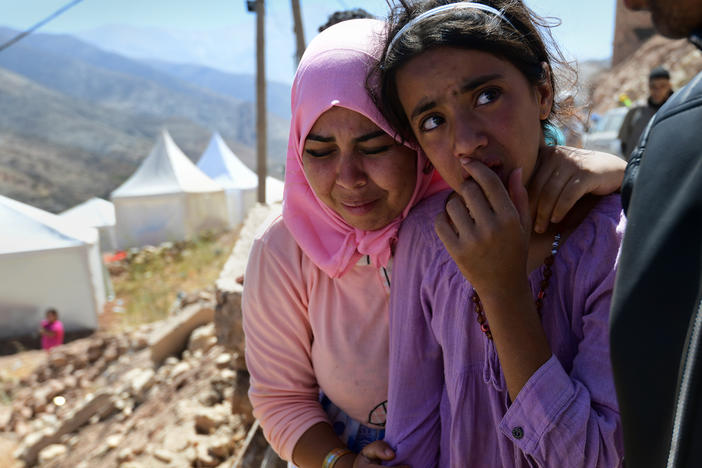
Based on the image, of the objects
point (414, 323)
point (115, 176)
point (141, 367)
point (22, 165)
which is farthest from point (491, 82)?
point (115, 176)

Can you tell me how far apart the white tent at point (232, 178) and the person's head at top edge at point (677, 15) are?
17.7 m

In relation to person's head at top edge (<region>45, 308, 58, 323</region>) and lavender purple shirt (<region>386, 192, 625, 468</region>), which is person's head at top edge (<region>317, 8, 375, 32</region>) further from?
person's head at top edge (<region>45, 308, 58, 323</region>)

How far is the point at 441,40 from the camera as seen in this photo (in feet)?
3.73

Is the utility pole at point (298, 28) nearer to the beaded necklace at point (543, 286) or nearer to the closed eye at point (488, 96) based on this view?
the closed eye at point (488, 96)

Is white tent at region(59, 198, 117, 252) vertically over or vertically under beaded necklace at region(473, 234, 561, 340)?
under

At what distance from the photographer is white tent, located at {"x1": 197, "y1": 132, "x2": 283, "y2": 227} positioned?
18.5 m

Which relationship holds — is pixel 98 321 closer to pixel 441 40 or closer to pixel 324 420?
pixel 324 420

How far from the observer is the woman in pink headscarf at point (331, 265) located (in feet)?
4.67

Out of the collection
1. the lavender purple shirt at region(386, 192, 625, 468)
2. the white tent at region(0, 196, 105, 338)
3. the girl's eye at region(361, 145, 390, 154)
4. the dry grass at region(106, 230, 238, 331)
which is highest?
the girl's eye at region(361, 145, 390, 154)

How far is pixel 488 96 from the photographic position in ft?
3.65

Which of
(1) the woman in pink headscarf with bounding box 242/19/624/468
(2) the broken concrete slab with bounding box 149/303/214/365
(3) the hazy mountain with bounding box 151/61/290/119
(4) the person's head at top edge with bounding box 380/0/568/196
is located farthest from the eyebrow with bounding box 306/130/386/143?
(3) the hazy mountain with bounding box 151/61/290/119

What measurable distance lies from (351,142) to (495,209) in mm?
541

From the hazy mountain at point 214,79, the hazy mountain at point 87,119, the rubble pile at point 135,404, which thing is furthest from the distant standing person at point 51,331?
the hazy mountain at point 214,79

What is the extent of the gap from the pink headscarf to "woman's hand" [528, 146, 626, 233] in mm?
396
